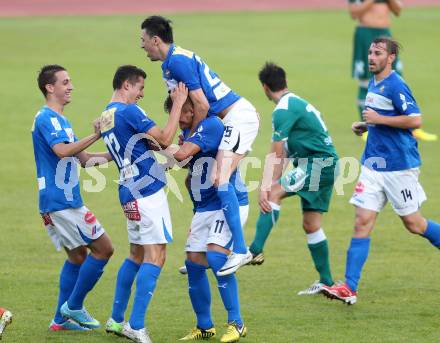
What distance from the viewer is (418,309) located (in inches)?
364

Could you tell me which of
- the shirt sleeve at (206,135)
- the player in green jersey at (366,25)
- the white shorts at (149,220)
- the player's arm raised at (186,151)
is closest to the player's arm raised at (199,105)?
the shirt sleeve at (206,135)

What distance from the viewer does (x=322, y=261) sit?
32.5ft

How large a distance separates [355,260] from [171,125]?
2.42 meters

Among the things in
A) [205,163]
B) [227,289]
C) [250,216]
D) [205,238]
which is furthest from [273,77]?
[250,216]

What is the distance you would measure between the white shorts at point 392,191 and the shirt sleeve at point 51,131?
293 cm

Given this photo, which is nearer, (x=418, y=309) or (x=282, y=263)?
(x=418, y=309)

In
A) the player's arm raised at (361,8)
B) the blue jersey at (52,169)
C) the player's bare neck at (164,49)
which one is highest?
the player's arm raised at (361,8)

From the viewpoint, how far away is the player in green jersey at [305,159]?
992cm

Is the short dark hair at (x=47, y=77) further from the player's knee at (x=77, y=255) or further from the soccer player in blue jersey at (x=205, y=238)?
the player's knee at (x=77, y=255)

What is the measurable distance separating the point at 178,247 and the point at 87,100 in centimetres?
989

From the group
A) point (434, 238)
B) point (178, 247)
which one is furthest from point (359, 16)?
point (434, 238)

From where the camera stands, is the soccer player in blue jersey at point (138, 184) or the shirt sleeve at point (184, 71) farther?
the shirt sleeve at point (184, 71)

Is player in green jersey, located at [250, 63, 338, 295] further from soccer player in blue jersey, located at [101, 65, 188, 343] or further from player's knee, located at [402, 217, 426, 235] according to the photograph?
soccer player in blue jersey, located at [101, 65, 188, 343]

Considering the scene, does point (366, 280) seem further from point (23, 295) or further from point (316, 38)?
point (316, 38)
